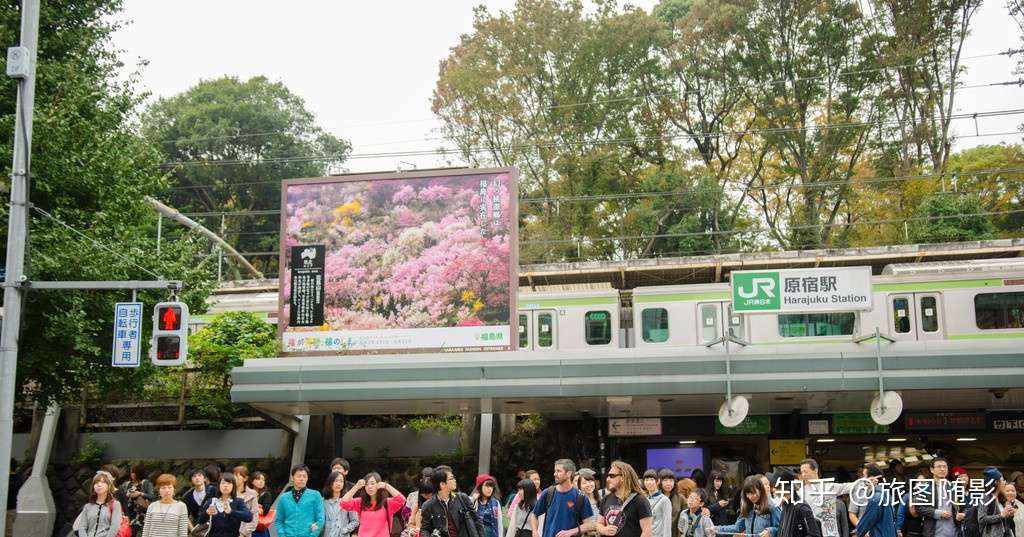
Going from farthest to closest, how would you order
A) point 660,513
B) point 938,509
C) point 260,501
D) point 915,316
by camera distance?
point 915,316, point 260,501, point 938,509, point 660,513

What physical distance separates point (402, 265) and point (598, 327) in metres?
5.32

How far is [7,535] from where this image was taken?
70.1 ft

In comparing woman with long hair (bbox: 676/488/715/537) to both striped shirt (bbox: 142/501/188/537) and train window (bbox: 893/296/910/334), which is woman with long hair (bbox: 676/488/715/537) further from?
train window (bbox: 893/296/910/334)

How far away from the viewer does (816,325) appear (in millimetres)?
23281

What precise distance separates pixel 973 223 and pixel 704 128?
1080 cm

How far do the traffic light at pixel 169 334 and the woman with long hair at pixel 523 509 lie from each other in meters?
4.78

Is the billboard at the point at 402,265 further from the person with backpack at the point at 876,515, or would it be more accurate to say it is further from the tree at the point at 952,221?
the tree at the point at 952,221

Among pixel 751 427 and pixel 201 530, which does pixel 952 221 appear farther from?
pixel 201 530

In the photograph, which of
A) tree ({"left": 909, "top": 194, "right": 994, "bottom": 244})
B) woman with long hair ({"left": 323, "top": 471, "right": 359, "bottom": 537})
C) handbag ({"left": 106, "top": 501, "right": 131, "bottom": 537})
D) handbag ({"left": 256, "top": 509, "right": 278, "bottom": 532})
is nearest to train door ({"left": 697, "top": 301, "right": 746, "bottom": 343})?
handbag ({"left": 256, "top": 509, "right": 278, "bottom": 532})

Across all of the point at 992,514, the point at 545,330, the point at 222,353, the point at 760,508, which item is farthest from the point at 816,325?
the point at 760,508

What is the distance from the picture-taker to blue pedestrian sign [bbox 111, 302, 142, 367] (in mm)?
14906

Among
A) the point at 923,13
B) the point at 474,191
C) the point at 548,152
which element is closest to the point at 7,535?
the point at 474,191

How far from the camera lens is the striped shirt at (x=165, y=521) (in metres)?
11.0

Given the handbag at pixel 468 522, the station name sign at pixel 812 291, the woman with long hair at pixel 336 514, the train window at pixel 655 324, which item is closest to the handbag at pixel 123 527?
the woman with long hair at pixel 336 514
